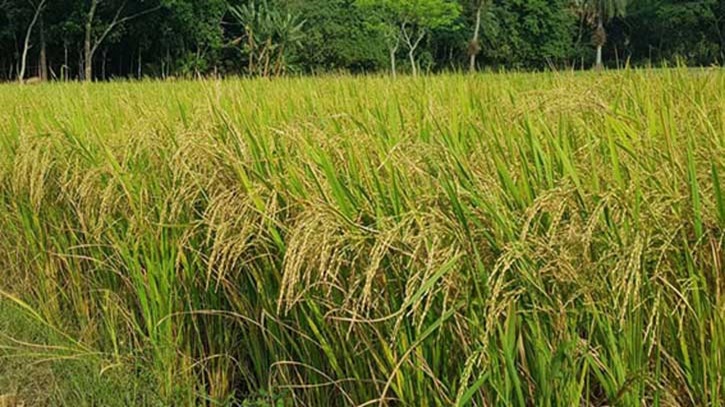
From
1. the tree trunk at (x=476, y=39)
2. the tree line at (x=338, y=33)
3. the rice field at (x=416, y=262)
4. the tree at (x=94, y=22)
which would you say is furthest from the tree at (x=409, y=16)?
the rice field at (x=416, y=262)

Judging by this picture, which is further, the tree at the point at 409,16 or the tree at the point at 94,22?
the tree at the point at 409,16

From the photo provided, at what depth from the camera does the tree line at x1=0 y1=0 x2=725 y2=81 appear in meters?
27.1

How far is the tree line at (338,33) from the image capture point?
2708cm

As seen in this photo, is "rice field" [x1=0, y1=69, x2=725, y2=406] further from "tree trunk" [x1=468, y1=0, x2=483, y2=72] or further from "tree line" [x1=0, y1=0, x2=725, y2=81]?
"tree trunk" [x1=468, y1=0, x2=483, y2=72]

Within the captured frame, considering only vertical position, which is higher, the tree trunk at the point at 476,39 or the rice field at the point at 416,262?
the tree trunk at the point at 476,39

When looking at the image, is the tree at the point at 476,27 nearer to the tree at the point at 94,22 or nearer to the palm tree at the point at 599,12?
the palm tree at the point at 599,12

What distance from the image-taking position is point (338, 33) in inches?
1348

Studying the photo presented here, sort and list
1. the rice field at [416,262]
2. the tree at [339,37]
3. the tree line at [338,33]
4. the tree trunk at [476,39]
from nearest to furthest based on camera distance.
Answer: the rice field at [416,262], the tree line at [338,33], the tree at [339,37], the tree trunk at [476,39]

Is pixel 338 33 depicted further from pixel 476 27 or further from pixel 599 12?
pixel 599 12

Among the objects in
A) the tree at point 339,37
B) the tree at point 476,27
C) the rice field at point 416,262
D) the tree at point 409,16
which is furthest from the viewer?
the tree at point 476,27

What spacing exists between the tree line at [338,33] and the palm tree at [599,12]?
0.07 meters

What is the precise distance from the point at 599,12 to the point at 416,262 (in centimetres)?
3859

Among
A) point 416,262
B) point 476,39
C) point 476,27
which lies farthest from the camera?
point 476,27

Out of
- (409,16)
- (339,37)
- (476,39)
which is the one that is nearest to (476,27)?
(476,39)
